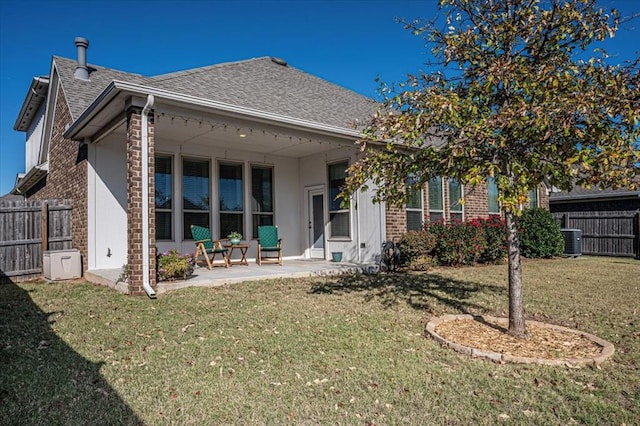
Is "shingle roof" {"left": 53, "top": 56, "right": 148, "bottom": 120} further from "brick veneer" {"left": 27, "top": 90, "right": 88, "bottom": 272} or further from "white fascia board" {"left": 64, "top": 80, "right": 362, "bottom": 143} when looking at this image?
"white fascia board" {"left": 64, "top": 80, "right": 362, "bottom": 143}

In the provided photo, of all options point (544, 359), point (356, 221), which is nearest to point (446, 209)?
point (356, 221)

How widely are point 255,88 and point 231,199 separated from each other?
9.53 feet

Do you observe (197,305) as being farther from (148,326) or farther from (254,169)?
(254,169)

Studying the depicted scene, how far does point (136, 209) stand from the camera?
619cm

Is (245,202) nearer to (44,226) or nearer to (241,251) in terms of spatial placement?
(241,251)

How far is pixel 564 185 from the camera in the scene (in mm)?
3863

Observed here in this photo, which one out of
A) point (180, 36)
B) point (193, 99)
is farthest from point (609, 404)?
point (180, 36)

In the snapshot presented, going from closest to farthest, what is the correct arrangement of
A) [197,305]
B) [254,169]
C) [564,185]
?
[564,185] → [197,305] → [254,169]

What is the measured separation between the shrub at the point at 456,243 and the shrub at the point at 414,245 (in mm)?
448

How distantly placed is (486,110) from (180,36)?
11.2 meters

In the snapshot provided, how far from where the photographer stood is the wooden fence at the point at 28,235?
8.52m

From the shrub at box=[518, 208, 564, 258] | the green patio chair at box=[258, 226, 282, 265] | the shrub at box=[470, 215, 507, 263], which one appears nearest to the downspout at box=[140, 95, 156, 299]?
the green patio chair at box=[258, 226, 282, 265]

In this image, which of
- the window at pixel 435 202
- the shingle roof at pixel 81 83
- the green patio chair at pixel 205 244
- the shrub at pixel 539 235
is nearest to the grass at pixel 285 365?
the green patio chair at pixel 205 244

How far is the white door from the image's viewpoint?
11.2m
